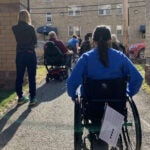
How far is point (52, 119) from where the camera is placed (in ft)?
27.1

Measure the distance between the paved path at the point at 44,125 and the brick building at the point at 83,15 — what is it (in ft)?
132

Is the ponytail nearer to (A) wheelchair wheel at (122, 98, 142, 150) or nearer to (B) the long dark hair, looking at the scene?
(B) the long dark hair

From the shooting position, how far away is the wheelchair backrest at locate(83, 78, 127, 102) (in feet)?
17.2

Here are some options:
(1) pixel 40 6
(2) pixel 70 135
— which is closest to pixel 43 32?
(1) pixel 40 6

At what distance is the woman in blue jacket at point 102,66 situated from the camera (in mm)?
5275

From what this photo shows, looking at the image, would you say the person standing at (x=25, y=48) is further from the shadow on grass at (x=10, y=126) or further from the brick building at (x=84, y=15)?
the brick building at (x=84, y=15)

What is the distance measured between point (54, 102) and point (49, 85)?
2.99 meters

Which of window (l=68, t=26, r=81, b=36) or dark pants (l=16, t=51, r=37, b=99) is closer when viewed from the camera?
dark pants (l=16, t=51, r=37, b=99)

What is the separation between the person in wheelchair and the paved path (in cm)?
135

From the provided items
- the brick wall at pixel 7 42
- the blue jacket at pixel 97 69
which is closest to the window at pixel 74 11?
the brick wall at pixel 7 42

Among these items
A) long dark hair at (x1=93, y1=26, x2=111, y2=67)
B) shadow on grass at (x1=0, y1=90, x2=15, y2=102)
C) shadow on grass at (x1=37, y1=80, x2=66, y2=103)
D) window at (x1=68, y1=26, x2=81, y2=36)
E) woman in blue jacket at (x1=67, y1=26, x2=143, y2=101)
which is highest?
window at (x1=68, y1=26, x2=81, y2=36)

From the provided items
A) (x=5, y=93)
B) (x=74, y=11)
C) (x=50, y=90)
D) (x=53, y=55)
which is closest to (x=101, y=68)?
(x=5, y=93)

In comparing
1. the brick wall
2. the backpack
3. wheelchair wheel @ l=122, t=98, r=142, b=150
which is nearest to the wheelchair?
wheelchair wheel @ l=122, t=98, r=142, b=150

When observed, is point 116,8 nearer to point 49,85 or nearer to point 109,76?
point 49,85
